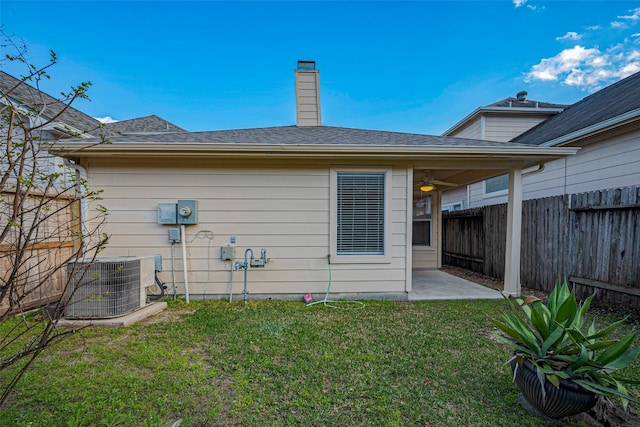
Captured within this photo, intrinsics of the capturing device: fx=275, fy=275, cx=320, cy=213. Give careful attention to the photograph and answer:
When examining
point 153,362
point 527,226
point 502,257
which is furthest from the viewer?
point 502,257

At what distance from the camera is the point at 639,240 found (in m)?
3.62

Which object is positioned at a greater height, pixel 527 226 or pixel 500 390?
pixel 527 226

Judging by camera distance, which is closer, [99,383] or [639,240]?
[99,383]

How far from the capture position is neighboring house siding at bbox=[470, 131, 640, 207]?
4.85 metres

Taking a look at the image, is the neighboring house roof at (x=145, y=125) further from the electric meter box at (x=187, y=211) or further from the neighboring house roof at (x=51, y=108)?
the electric meter box at (x=187, y=211)

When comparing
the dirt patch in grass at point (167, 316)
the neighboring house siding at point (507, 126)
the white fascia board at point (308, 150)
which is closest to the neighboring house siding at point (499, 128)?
the neighboring house siding at point (507, 126)

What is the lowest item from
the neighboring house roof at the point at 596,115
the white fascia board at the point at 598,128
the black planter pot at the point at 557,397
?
the black planter pot at the point at 557,397

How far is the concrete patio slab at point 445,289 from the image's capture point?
15.2ft

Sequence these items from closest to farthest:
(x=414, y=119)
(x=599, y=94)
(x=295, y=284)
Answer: (x=295, y=284) → (x=599, y=94) → (x=414, y=119)

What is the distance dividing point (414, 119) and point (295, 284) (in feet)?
37.7

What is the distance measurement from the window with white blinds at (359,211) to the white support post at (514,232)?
83.8 inches

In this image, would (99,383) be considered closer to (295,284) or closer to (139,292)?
(139,292)

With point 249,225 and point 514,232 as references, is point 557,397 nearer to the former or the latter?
point 514,232

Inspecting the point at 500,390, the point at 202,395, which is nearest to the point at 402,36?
the point at 500,390
